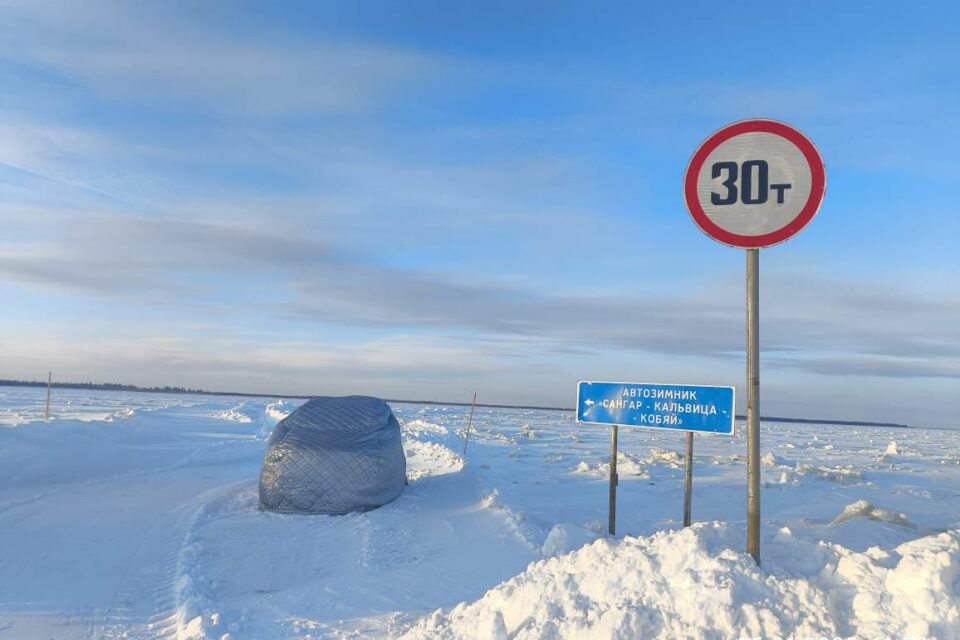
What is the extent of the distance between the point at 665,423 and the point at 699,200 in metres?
2.90

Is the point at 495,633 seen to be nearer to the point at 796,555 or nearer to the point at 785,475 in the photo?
the point at 796,555

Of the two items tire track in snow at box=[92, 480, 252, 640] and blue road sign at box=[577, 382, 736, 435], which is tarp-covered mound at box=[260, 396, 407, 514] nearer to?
tire track in snow at box=[92, 480, 252, 640]

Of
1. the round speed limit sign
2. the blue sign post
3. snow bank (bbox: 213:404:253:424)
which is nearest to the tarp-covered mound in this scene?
the blue sign post

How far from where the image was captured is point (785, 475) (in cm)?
1616

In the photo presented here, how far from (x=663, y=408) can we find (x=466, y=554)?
3128mm

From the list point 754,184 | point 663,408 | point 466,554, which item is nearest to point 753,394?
point 754,184

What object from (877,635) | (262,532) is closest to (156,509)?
(262,532)

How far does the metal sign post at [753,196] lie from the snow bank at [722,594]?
0.40m

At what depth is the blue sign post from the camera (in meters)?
6.29

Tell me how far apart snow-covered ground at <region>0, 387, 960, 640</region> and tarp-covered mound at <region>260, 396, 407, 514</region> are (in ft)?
1.27

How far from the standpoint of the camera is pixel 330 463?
35.7 feet

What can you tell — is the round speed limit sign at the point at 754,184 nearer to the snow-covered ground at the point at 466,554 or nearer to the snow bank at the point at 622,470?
the snow-covered ground at the point at 466,554

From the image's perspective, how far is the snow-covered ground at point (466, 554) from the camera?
3.86 metres

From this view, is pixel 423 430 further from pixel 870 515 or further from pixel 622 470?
pixel 870 515
